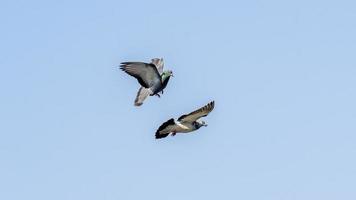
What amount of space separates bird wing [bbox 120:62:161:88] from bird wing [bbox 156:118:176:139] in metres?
7.10

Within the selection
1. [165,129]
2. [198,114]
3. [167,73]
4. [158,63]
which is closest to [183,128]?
[165,129]

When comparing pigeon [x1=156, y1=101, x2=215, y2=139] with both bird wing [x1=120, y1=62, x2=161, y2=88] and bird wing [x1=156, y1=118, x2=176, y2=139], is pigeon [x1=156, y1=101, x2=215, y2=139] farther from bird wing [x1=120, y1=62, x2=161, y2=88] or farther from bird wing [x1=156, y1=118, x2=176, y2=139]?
bird wing [x1=120, y1=62, x2=161, y2=88]

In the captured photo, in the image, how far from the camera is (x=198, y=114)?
197ft

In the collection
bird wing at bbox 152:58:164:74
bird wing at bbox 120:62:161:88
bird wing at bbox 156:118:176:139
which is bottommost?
bird wing at bbox 156:118:176:139

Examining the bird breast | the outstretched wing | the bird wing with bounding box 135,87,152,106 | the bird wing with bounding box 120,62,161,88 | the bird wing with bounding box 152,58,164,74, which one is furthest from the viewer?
the bird wing with bounding box 152,58,164,74

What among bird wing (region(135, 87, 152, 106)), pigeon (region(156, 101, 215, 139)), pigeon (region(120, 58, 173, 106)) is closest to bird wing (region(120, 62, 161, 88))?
pigeon (region(120, 58, 173, 106))

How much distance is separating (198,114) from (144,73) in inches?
330

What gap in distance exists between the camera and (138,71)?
67.0 meters

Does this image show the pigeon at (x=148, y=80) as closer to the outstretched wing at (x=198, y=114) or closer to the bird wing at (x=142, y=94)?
the bird wing at (x=142, y=94)

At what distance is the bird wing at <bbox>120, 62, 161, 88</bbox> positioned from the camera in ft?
218

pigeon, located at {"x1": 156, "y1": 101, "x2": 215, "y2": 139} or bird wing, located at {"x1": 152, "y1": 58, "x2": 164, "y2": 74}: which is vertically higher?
bird wing, located at {"x1": 152, "y1": 58, "x2": 164, "y2": 74}

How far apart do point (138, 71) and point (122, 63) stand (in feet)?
4.14

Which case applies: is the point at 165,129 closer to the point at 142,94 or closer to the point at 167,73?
the point at 142,94

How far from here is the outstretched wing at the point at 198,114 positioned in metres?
58.6
